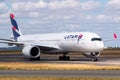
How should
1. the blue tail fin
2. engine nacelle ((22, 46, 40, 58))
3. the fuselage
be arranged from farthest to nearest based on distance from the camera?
the blue tail fin, engine nacelle ((22, 46, 40, 58)), the fuselage

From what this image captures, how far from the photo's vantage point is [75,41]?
52000mm

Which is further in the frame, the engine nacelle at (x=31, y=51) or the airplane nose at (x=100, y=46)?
the engine nacelle at (x=31, y=51)

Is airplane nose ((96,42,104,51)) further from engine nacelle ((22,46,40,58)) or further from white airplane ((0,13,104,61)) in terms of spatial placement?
engine nacelle ((22,46,40,58))

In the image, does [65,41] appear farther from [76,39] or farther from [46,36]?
[46,36]

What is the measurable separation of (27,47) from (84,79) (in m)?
32.1

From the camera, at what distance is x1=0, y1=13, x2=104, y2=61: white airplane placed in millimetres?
49938

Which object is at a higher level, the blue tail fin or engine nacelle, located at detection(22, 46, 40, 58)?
the blue tail fin

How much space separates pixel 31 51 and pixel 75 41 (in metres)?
6.46

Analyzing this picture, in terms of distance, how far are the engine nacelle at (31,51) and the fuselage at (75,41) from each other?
3.39 metres

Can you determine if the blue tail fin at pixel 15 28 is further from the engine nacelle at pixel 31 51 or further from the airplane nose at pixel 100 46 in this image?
the airplane nose at pixel 100 46

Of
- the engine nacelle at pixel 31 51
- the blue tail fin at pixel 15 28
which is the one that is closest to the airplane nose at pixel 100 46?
the engine nacelle at pixel 31 51

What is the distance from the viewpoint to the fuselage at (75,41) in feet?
163

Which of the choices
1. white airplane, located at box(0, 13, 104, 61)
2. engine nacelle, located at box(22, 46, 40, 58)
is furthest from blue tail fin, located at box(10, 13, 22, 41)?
engine nacelle, located at box(22, 46, 40, 58)

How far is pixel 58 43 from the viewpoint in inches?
2190
